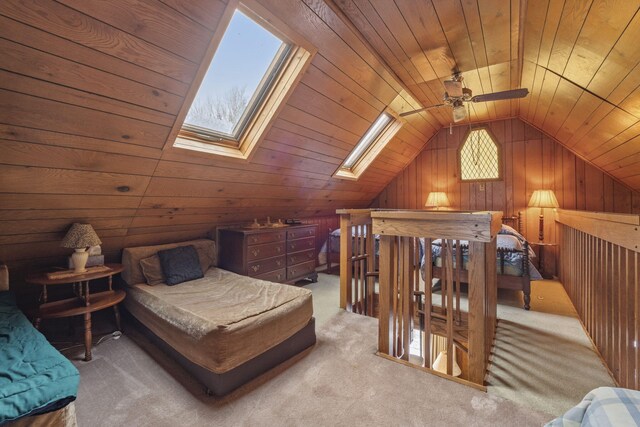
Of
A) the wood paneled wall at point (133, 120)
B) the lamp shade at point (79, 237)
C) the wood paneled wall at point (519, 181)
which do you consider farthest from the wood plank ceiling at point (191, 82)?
the wood paneled wall at point (519, 181)

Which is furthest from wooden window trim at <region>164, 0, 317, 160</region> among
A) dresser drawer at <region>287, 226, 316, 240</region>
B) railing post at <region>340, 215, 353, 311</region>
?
dresser drawer at <region>287, 226, 316, 240</region>

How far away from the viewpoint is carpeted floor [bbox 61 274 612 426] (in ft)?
4.84

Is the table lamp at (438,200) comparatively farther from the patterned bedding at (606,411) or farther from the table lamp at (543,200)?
the patterned bedding at (606,411)

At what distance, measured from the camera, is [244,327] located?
1.72 metres

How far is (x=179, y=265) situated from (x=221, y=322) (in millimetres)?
1265

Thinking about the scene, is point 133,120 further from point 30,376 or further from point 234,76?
point 30,376

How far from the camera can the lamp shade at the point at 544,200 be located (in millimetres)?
4043

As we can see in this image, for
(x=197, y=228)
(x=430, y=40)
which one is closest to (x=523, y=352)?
(x=430, y=40)

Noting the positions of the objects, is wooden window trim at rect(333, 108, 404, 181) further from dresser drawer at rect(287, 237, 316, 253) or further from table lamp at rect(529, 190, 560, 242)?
table lamp at rect(529, 190, 560, 242)

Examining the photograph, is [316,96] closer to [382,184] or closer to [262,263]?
[262,263]

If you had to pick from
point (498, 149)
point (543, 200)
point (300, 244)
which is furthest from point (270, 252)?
point (498, 149)

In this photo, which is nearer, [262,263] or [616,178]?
[262,263]

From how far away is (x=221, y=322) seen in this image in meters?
1.72

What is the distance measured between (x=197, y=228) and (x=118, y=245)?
0.77 metres
